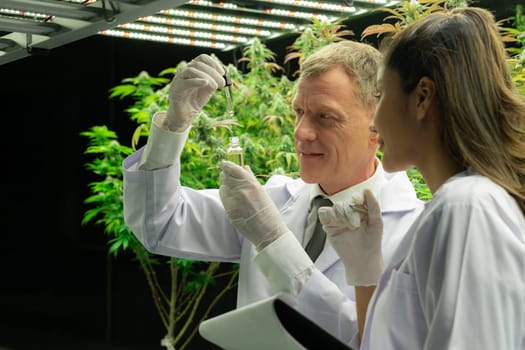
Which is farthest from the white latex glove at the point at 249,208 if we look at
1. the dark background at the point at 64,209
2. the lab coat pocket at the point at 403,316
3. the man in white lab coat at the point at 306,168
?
the dark background at the point at 64,209

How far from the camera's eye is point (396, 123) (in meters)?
1.54

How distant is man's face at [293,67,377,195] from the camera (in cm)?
225

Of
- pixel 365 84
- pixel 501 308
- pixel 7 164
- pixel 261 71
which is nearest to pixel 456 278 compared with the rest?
pixel 501 308

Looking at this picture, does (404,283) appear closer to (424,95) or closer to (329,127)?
(424,95)

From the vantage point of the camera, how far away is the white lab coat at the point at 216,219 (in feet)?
7.24

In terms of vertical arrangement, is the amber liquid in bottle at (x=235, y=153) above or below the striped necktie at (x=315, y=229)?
above

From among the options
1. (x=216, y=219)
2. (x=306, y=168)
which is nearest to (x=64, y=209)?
(x=216, y=219)

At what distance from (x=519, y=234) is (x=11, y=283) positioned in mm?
6767

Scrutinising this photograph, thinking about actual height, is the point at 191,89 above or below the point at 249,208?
above

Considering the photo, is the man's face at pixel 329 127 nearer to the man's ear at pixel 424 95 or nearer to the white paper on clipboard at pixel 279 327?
the man's ear at pixel 424 95

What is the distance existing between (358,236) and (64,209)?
5776 mm

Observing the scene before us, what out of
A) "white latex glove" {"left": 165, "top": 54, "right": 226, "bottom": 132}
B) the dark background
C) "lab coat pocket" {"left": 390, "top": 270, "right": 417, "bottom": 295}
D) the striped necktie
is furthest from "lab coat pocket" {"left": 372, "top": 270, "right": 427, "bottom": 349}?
the dark background

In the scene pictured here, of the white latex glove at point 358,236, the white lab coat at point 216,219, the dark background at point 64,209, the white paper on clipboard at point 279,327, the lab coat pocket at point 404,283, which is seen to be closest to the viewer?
the white paper on clipboard at point 279,327

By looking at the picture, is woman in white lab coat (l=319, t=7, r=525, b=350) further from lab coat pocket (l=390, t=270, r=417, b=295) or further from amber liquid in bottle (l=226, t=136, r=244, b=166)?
amber liquid in bottle (l=226, t=136, r=244, b=166)
